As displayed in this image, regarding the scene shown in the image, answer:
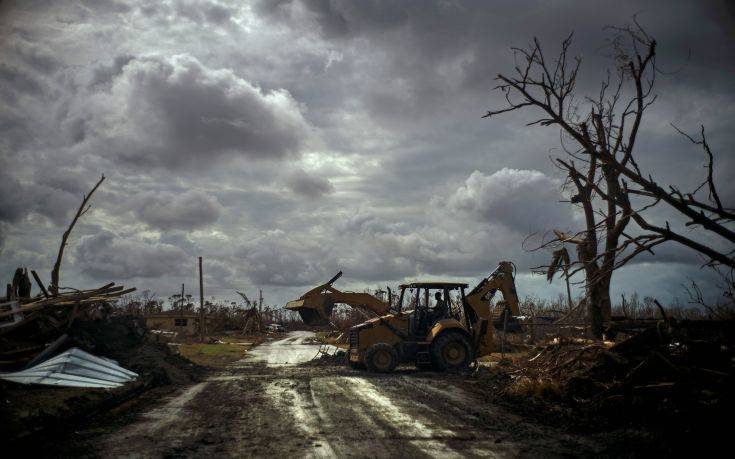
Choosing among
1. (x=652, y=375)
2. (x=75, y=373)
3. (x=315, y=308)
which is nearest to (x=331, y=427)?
(x=652, y=375)

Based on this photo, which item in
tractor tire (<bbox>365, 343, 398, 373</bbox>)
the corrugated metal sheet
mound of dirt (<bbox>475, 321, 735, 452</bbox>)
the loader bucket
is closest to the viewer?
mound of dirt (<bbox>475, 321, 735, 452</bbox>)

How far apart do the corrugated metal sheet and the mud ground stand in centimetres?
141

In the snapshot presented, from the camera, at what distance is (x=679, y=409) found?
247 inches

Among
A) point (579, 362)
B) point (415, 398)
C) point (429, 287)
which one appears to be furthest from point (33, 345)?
point (579, 362)

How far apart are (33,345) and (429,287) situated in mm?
10140

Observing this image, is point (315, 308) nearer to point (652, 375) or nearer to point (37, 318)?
point (37, 318)

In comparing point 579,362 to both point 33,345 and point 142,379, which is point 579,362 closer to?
point 142,379

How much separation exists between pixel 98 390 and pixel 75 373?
1.05 meters

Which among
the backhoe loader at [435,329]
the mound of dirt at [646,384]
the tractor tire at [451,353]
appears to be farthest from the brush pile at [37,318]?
the mound of dirt at [646,384]

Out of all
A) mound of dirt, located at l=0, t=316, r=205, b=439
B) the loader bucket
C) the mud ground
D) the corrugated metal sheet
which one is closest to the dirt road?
the mud ground

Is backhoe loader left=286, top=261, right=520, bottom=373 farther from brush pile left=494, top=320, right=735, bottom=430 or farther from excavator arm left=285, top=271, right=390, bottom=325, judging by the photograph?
brush pile left=494, top=320, right=735, bottom=430

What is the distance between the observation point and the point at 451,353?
14016 mm

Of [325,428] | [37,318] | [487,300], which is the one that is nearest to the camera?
[325,428]

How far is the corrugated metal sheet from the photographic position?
29.3 ft
